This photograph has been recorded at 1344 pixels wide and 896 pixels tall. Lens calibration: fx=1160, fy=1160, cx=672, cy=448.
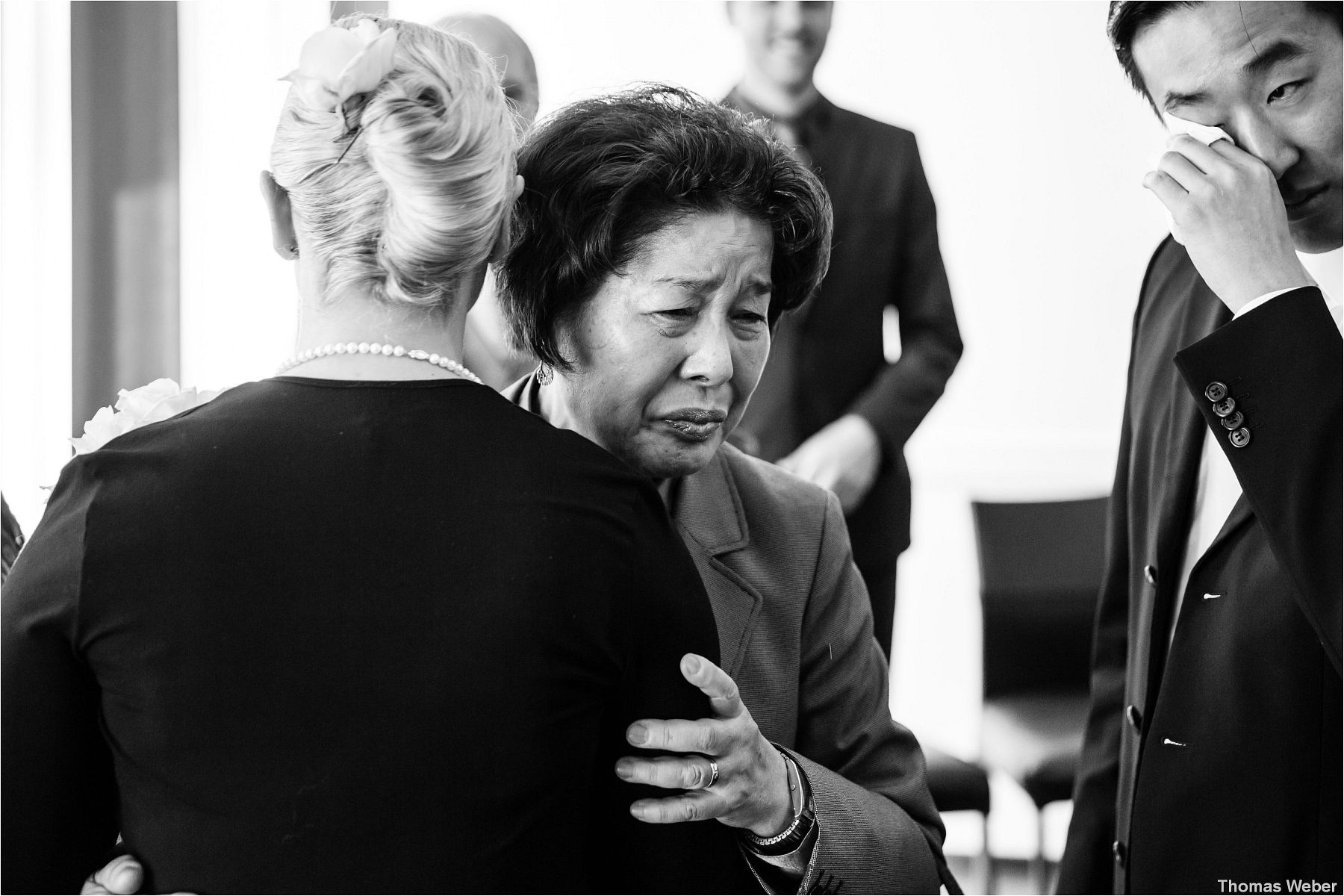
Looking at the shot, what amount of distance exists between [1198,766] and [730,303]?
96cm

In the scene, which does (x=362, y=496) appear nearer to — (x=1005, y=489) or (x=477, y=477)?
(x=477, y=477)

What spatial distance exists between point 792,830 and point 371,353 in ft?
2.44

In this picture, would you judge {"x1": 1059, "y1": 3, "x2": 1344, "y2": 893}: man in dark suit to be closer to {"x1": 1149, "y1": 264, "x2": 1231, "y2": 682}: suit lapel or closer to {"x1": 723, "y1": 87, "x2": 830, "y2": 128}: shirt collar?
{"x1": 1149, "y1": 264, "x2": 1231, "y2": 682}: suit lapel

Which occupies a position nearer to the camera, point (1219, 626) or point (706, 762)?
point (706, 762)

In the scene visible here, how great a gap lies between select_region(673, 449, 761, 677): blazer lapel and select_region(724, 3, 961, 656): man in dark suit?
1.18 meters

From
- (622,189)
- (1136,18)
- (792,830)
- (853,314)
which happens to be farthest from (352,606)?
(853,314)

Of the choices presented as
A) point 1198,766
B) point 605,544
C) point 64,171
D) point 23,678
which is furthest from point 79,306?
point 1198,766

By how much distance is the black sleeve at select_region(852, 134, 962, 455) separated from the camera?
2.97 m

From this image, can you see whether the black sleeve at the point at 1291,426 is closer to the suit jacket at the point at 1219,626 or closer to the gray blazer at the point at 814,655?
the suit jacket at the point at 1219,626

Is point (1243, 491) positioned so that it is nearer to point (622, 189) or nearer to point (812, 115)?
point (622, 189)

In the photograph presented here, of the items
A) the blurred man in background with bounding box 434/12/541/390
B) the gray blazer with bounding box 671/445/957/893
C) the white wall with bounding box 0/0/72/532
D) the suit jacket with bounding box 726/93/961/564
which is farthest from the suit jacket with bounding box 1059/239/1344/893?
the white wall with bounding box 0/0/72/532

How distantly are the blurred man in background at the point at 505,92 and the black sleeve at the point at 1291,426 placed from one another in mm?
1624

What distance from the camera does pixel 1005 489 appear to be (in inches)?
120

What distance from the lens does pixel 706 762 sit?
1.18 m
